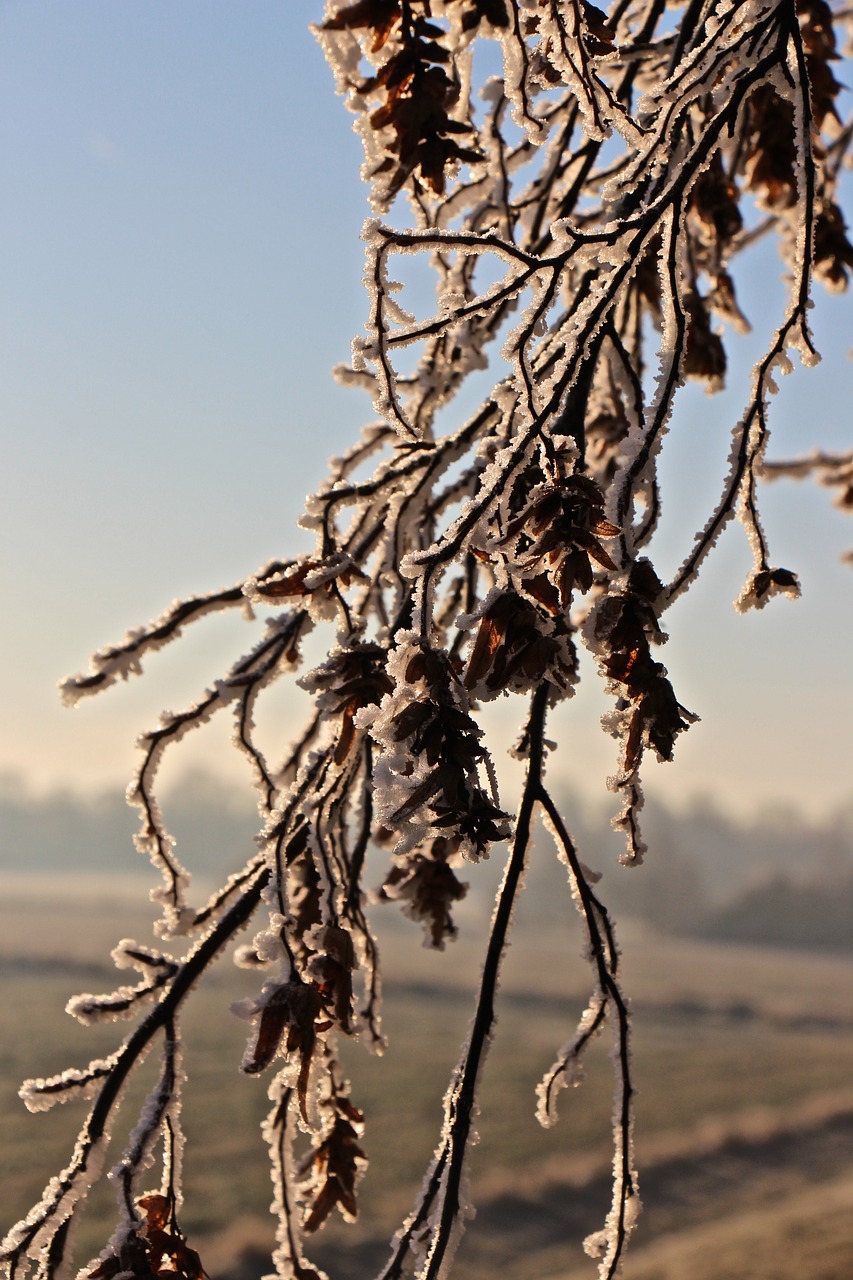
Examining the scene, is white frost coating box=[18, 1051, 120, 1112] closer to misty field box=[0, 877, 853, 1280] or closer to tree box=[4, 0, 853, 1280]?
tree box=[4, 0, 853, 1280]

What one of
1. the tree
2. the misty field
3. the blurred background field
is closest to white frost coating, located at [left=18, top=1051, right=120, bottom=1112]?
the tree

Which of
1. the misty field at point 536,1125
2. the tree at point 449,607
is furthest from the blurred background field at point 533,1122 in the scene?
the tree at point 449,607

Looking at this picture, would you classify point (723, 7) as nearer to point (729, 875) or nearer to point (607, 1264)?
point (607, 1264)

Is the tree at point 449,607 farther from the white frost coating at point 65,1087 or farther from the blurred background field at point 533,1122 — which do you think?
the blurred background field at point 533,1122

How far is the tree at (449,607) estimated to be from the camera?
1034 millimetres

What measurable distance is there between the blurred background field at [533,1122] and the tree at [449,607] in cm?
1066

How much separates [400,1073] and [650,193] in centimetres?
2009

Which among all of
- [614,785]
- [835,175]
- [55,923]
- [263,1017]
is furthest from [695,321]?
[55,923]

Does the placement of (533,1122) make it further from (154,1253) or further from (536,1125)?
(154,1253)

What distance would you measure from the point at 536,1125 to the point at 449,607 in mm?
17242

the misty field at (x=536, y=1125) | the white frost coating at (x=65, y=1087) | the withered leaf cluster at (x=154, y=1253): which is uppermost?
the misty field at (x=536, y=1125)

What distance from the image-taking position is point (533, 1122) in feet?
58.6

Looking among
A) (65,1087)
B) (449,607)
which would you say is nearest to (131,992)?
Result: (65,1087)

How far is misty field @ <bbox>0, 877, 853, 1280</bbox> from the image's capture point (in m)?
12.6
